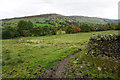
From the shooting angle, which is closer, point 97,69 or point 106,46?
point 97,69

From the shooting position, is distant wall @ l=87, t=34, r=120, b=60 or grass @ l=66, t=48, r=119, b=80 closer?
grass @ l=66, t=48, r=119, b=80

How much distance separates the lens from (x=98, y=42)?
32.1ft

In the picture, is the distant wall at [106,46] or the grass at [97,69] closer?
the grass at [97,69]

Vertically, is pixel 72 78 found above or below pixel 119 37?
below

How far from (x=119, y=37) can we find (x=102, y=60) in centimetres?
323

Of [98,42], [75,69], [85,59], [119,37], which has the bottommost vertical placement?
[75,69]

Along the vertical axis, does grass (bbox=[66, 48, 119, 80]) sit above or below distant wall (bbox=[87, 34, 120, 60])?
below

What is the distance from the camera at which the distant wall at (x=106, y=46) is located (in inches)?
346

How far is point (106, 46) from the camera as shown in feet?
30.3

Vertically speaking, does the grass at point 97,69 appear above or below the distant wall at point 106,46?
below

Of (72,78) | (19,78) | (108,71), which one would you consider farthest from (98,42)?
(19,78)

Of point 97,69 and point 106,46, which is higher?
point 106,46

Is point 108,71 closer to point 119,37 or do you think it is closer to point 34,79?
point 119,37

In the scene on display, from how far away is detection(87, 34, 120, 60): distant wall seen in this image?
8781 millimetres
